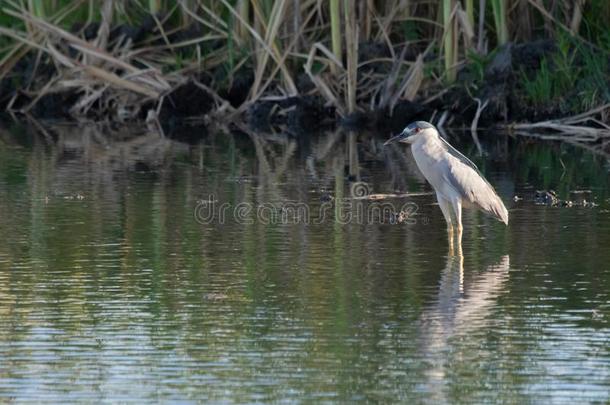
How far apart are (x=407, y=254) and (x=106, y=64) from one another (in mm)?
11771

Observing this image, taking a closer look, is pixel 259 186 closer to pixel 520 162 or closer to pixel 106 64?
pixel 520 162

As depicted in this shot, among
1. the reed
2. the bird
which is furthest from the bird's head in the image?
the reed

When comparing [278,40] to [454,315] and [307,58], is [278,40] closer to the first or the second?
[307,58]

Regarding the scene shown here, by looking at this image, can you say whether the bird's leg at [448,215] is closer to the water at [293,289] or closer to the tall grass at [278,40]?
the water at [293,289]

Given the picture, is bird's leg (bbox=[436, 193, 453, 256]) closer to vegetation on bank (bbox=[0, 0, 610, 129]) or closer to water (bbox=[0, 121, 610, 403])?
water (bbox=[0, 121, 610, 403])

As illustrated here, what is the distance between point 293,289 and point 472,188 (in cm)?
236

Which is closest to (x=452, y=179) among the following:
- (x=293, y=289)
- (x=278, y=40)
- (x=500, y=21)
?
(x=293, y=289)

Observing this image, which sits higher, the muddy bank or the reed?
the reed

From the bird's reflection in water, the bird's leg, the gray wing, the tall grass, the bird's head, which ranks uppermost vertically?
the tall grass

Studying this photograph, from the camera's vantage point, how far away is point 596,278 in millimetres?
8742

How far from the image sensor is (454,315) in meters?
7.76

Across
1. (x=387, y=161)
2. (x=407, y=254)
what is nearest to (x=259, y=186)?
(x=387, y=161)

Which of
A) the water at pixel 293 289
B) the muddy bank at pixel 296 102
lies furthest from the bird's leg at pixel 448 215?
the muddy bank at pixel 296 102

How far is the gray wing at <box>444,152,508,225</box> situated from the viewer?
10.4 meters
